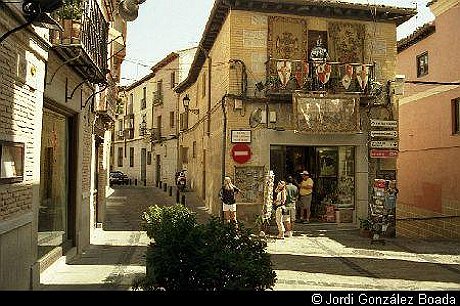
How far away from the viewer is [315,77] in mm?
13852

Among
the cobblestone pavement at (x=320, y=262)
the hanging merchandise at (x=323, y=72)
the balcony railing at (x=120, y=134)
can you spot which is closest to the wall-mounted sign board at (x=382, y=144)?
the hanging merchandise at (x=323, y=72)

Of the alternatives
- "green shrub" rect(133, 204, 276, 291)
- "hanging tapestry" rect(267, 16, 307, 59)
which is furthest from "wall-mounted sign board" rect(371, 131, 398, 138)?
"green shrub" rect(133, 204, 276, 291)

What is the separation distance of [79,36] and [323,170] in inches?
382

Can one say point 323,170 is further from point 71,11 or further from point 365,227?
point 71,11

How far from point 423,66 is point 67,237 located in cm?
1561

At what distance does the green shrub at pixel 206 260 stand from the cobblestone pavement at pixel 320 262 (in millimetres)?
2184

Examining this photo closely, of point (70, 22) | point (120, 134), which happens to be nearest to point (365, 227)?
point (70, 22)

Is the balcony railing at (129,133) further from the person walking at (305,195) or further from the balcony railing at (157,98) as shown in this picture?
the person walking at (305,195)

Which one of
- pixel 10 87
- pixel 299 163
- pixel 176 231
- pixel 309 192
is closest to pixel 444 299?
pixel 176 231

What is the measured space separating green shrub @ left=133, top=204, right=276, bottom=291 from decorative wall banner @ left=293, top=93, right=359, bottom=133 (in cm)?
876

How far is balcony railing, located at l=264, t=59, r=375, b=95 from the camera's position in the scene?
13.6 m

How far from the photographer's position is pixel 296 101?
13570mm

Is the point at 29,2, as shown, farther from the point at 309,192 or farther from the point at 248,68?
the point at 309,192

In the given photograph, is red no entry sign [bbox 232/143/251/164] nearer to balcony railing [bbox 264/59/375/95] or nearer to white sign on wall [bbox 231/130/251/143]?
white sign on wall [bbox 231/130/251/143]
